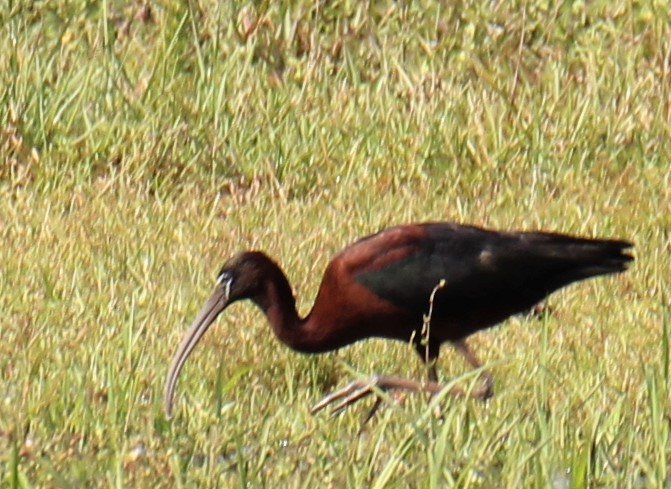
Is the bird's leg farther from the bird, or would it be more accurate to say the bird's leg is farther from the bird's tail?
the bird's tail

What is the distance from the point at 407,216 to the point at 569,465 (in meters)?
3.52

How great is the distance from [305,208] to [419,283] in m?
1.84

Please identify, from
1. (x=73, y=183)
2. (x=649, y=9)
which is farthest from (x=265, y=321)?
(x=649, y=9)

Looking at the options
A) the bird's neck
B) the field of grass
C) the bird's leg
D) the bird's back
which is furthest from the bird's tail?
the bird's neck

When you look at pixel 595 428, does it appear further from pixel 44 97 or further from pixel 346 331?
pixel 44 97

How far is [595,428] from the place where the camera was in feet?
14.1

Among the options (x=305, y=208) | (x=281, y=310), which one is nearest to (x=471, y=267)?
(x=281, y=310)

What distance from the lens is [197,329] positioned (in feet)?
19.4

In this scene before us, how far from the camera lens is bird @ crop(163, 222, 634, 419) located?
6.06 m

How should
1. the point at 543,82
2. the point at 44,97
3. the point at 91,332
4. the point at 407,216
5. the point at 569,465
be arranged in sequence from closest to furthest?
the point at 569,465, the point at 91,332, the point at 407,216, the point at 44,97, the point at 543,82

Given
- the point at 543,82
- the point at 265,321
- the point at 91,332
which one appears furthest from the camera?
the point at 543,82

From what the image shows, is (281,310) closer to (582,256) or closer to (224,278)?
(224,278)

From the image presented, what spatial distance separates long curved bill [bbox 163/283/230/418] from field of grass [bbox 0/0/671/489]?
0.07m

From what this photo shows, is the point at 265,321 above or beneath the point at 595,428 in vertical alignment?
beneath
